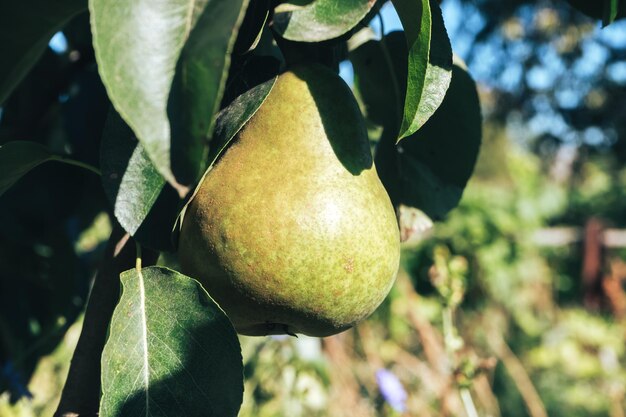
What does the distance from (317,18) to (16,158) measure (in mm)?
342

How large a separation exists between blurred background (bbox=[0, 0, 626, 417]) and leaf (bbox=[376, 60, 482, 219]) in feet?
0.14

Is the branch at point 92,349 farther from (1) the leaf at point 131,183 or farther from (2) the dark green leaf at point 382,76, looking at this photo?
(2) the dark green leaf at point 382,76

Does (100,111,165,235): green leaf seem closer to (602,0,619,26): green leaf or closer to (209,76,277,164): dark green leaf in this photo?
(209,76,277,164): dark green leaf

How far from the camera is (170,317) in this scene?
2.14ft

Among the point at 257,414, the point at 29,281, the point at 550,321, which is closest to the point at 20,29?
the point at 29,281

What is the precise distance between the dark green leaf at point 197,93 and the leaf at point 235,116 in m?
0.15

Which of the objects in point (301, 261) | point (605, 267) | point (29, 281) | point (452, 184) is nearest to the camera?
point (301, 261)

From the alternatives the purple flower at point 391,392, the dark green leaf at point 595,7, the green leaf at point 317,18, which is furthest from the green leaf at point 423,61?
the purple flower at point 391,392

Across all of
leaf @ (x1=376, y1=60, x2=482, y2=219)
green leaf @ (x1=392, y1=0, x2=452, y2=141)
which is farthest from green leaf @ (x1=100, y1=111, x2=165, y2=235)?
leaf @ (x1=376, y1=60, x2=482, y2=219)

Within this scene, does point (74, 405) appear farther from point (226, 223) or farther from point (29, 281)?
point (29, 281)

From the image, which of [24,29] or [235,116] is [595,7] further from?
[24,29]

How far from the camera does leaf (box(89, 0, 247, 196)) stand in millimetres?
457

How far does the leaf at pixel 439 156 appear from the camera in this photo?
904 millimetres

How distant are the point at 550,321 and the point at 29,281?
18.2 feet
